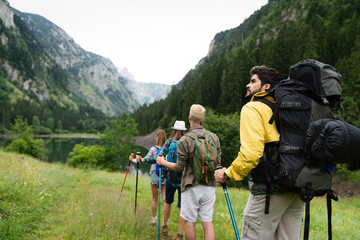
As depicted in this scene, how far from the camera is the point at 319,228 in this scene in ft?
18.2

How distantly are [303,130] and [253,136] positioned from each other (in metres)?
0.47

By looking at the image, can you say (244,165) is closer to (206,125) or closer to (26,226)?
(26,226)

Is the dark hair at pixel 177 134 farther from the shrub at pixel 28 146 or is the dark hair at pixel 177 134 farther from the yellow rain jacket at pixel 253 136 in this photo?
the shrub at pixel 28 146

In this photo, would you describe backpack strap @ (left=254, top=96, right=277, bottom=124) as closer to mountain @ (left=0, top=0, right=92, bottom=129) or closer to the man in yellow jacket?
the man in yellow jacket

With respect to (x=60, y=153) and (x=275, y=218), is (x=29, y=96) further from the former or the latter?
(x=275, y=218)

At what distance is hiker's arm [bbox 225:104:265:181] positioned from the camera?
87.0 inches

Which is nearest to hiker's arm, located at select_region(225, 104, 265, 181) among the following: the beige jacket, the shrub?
the beige jacket

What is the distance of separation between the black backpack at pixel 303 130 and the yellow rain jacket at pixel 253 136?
78 millimetres

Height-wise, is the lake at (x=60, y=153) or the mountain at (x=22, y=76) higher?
the mountain at (x=22, y=76)

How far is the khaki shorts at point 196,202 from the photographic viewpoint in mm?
3543

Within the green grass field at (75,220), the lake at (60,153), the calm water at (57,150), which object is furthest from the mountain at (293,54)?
the calm water at (57,150)

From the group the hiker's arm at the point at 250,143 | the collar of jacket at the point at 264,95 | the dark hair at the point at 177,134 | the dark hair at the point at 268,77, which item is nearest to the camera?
the hiker's arm at the point at 250,143

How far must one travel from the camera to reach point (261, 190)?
2.31 metres

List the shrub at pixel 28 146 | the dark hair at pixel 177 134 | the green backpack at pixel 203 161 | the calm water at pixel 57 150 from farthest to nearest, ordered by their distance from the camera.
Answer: the calm water at pixel 57 150, the shrub at pixel 28 146, the dark hair at pixel 177 134, the green backpack at pixel 203 161
